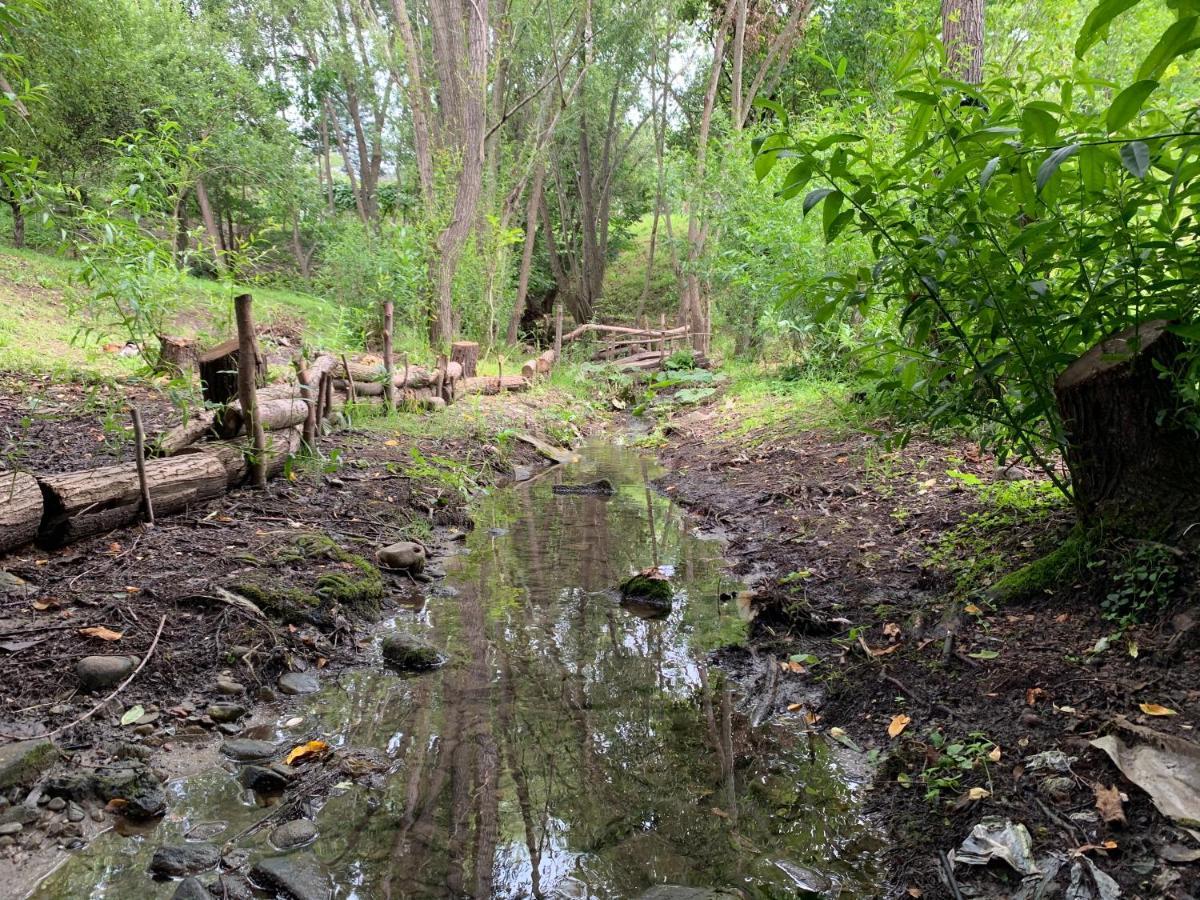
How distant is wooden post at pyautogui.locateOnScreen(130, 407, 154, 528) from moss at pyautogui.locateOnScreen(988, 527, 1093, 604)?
13.9 ft

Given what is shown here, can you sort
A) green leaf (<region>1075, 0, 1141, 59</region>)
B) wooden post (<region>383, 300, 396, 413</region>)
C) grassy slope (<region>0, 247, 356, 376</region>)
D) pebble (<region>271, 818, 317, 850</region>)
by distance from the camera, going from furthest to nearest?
wooden post (<region>383, 300, 396, 413</region>)
grassy slope (<region>0, 247, 356, 376</region>)
pebble (<region>271, 818, 317, 850</region>)
green leaf (<region>1075, 0, 1141, 59</region>)

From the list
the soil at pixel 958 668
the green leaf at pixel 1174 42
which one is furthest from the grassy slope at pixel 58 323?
the green leaf at pixel 1174 42

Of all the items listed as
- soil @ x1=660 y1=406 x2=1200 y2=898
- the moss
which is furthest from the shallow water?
the moss

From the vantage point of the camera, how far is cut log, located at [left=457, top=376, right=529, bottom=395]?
35.3ft

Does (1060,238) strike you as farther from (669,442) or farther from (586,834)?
(669,442)

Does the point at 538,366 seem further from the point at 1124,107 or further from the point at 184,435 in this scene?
the point at 1124,107

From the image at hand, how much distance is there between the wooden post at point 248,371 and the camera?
4.67m

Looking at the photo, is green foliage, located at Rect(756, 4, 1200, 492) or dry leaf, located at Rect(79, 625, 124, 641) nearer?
green foliage, located at Rect(756, 4, 1200, 492)

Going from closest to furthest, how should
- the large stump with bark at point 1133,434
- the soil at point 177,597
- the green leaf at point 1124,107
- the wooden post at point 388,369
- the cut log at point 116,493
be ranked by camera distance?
the green leaf at point 1124,107
the large stump with bark at point 1133,434
the soil at point 177,597
the cut log at point 116,493
the wooden post at point 388,369

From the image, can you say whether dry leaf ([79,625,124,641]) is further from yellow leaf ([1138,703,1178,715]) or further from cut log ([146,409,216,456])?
yellow leaf ([1138,703,1178,715])

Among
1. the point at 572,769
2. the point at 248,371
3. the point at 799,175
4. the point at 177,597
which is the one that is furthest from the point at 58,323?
the point at 799,175

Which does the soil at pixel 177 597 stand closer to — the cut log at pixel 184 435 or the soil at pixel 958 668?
the cut log at pixel 184 435

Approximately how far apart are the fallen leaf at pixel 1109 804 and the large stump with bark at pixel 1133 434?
110 centimetres

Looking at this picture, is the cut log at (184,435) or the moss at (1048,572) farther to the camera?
the cut log at (184,435)
